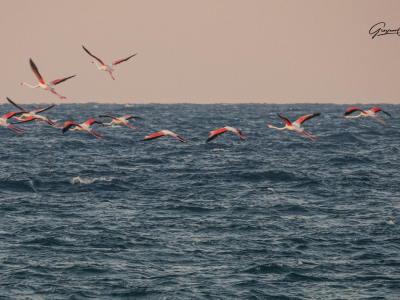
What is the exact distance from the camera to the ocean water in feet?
68.0

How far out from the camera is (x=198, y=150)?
177 feet

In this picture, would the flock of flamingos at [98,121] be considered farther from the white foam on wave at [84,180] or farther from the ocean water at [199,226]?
the white foam on wave at [84,180]

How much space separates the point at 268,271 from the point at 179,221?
25.4 feet

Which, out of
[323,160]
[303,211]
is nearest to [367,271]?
[303,211]

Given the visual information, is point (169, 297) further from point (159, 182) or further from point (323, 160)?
point (323, 160)

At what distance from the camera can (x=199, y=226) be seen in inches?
1089

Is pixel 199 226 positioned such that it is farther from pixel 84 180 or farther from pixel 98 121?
pixel 84 180

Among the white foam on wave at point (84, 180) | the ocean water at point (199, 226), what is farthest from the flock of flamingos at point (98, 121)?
the white foam on wave at point (84, 180)
